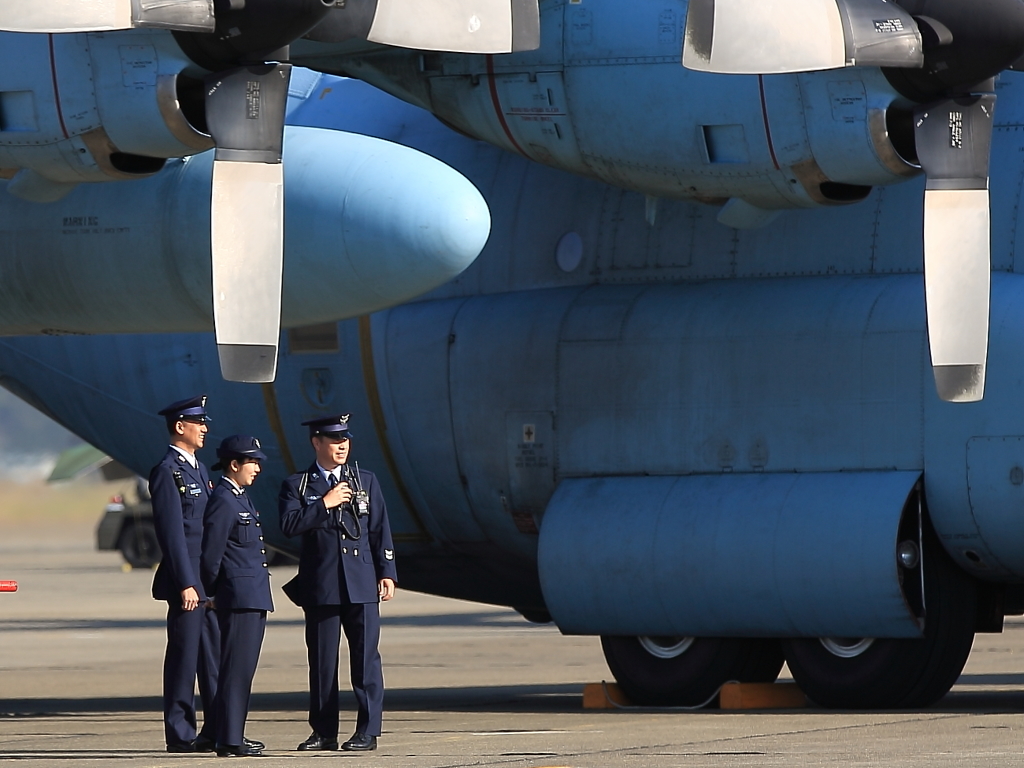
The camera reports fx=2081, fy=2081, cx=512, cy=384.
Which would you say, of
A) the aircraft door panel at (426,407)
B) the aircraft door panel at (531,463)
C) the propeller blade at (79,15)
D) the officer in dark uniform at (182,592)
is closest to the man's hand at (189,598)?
the officer in dark uniform at (182,592)

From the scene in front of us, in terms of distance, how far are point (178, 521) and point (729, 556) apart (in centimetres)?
409

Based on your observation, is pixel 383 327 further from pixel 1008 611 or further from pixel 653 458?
pixel 1008 611

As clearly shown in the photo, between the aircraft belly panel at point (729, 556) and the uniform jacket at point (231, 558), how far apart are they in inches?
131

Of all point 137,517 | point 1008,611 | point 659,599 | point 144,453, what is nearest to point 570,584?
point 659,599

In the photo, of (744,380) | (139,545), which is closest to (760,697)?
(744,380)

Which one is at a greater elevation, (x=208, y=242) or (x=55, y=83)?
(x=55, y=83)

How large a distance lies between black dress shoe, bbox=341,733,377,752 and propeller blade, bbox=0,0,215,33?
14.1 ft

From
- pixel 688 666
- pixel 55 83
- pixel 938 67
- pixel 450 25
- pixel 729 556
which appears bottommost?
pixel 688 666

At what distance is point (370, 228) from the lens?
1359 centimetres

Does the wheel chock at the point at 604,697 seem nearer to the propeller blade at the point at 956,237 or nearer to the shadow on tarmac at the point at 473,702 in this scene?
the shadow on tarmac at the point at 473,702

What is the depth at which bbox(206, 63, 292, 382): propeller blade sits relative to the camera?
1168 cm

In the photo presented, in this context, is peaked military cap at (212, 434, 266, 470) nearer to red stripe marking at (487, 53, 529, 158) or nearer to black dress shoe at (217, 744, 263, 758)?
black dress shoe at (217, 744, 263, 758)

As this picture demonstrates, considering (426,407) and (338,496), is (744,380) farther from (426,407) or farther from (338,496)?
(338,496)

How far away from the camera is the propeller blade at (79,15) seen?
36.2ft
